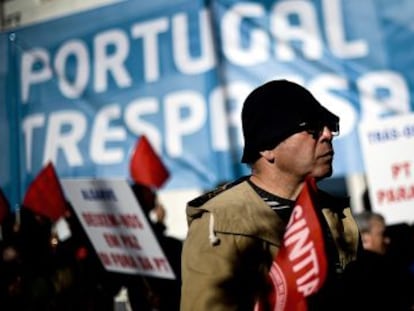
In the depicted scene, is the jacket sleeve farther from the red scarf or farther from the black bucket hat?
the black bucket hat

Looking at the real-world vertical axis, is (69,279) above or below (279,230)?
below

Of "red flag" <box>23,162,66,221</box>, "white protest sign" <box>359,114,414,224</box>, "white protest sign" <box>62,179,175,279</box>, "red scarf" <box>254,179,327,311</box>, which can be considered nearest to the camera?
"red scarf" <box>254,179,327,311</box>

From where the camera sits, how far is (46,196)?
158 inches

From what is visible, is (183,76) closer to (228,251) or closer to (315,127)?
(315,127)

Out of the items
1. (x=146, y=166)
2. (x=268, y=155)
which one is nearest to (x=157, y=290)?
(x=146, y=166)

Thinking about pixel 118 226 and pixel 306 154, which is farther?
pixel 118 226

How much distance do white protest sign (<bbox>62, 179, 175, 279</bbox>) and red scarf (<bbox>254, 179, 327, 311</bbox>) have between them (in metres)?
1.74

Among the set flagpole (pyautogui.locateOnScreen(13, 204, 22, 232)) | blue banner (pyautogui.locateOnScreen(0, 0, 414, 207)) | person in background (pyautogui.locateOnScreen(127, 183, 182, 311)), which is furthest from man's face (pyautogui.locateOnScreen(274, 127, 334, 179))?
flagpole (pyautogui.locateOnScreen(13, 204, 22, 232))

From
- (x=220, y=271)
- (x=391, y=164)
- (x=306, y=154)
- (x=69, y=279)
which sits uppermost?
(x=306, y=154)

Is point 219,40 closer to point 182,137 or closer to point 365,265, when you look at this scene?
point 182,137

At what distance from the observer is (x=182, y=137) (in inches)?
178

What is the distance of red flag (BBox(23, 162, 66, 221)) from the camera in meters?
4.00

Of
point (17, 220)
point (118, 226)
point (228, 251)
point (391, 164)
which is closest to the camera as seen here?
point (228, 251)

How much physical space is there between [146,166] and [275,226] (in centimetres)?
306
